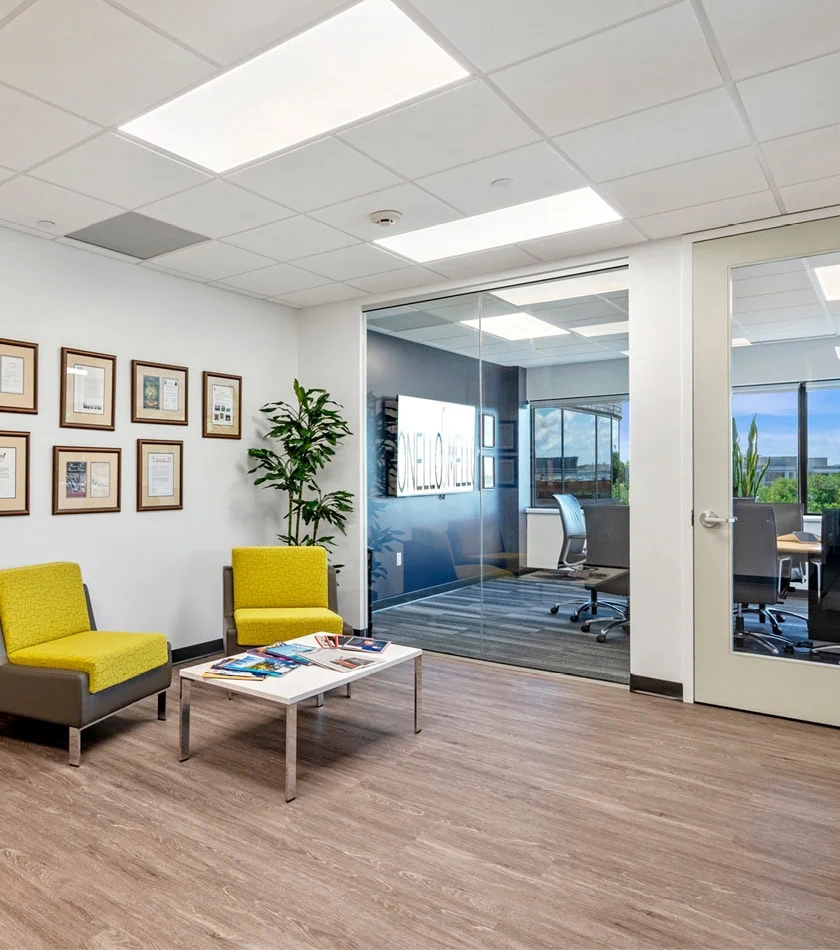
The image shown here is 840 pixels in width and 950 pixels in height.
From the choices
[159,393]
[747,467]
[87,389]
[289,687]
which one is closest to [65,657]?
[289,687]

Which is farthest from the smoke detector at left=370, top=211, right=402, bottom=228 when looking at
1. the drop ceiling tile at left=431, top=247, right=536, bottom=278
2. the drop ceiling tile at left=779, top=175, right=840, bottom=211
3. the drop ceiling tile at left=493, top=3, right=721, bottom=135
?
the drop ceiling tile at left=779, top=175, right=840, bottom=211

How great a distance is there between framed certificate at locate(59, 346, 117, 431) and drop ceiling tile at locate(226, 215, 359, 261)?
1.06 m

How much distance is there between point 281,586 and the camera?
13.4 feet

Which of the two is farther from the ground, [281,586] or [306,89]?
[306,89]

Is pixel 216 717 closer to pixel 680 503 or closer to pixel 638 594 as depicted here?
pixel 638 594

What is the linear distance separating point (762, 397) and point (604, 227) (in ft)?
3.83

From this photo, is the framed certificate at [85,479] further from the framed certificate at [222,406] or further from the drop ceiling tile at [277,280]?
the drop ceiling tile at [277,280]

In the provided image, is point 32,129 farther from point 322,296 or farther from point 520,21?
point 322,296

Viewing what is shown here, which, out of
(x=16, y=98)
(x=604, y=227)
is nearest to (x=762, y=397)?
(x=604, y=227)

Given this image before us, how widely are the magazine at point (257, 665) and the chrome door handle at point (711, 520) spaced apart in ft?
7.12

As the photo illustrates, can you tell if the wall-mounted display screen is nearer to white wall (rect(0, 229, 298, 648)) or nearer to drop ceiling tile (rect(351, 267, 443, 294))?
drop ceiling tile (rect(351, 267, 443, 294))

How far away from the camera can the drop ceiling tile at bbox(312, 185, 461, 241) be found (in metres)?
3.13

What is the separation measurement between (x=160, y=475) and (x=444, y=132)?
2751 mm

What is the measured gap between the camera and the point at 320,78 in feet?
7.44
